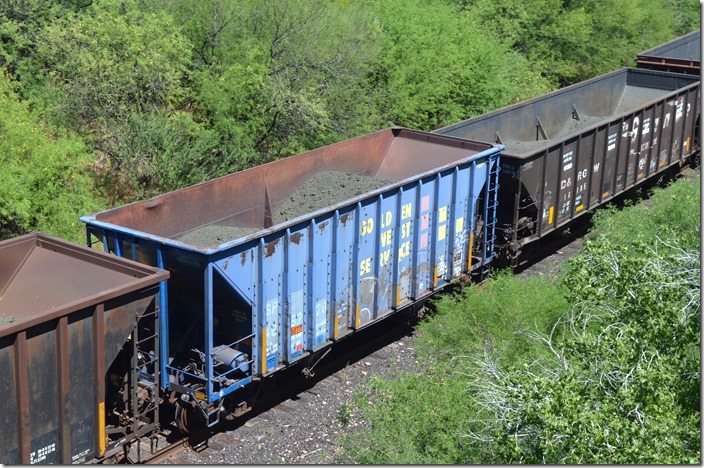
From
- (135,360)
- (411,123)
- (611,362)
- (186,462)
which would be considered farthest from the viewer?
(411,123)

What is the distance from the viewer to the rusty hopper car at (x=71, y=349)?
30.3 feet

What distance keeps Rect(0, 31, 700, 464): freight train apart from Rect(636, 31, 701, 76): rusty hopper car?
10.1m

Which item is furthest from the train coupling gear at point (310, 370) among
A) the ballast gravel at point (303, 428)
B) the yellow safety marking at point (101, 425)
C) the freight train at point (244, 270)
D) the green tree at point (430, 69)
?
the green tree at point (430, 69)

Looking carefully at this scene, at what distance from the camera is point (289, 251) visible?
12477mm

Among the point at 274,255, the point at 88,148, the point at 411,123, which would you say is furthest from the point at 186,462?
the point at 411,123

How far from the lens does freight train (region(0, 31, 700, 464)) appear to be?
32.2ft

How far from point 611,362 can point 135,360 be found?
544cm

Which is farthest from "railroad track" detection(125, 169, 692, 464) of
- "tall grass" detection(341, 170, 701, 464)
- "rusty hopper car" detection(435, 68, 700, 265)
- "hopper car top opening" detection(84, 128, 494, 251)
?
"rusty hopper car" detection(435, 68, 700, 265)

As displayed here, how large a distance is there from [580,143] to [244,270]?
9695mm

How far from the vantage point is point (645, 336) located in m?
9.29

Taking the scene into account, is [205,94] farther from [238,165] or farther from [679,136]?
[679,136]

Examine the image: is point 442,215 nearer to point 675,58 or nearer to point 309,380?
point 309,380

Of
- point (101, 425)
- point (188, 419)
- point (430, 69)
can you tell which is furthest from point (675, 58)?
point (101, 425)

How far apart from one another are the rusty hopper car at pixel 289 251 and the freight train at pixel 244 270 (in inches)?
1.0
